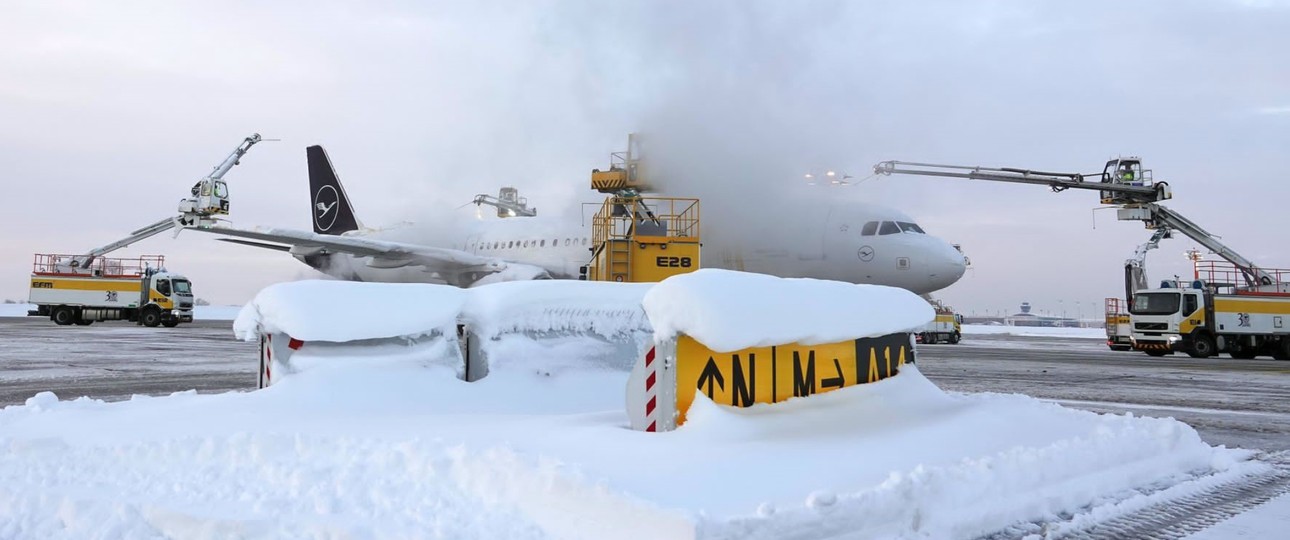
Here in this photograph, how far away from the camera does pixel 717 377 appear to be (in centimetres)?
502

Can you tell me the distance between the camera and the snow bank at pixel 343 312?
6492 mm

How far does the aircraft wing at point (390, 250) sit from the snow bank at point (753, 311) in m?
15.4

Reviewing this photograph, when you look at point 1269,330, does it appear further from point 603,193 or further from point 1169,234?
point 603,193

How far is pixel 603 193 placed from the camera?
2195cm

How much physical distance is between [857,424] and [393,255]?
18568 mm

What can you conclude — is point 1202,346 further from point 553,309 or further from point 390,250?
point 390,250

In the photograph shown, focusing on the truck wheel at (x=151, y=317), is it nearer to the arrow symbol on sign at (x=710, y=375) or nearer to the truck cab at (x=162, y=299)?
the truck cab at (x=162, y=299)

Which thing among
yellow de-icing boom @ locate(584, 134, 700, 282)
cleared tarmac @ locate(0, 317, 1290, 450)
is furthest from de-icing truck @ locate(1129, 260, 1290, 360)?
yellow de-icing boom @ locate(584, 134, 700, 282)

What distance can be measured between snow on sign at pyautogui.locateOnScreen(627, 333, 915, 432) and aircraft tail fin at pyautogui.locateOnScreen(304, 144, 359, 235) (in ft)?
98.7

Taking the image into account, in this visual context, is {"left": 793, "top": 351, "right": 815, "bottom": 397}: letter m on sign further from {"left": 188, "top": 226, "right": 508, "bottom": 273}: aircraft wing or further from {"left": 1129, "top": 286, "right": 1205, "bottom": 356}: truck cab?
{"left": 1129, "top": 286, "right": 1205, "bottom": 356}: truck cab

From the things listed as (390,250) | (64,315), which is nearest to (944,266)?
(390,250)

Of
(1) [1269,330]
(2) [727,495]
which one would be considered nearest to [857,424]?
(2) [727,495]

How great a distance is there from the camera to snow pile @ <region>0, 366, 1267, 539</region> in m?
3.25

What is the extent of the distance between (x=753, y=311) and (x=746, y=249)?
14.0m
